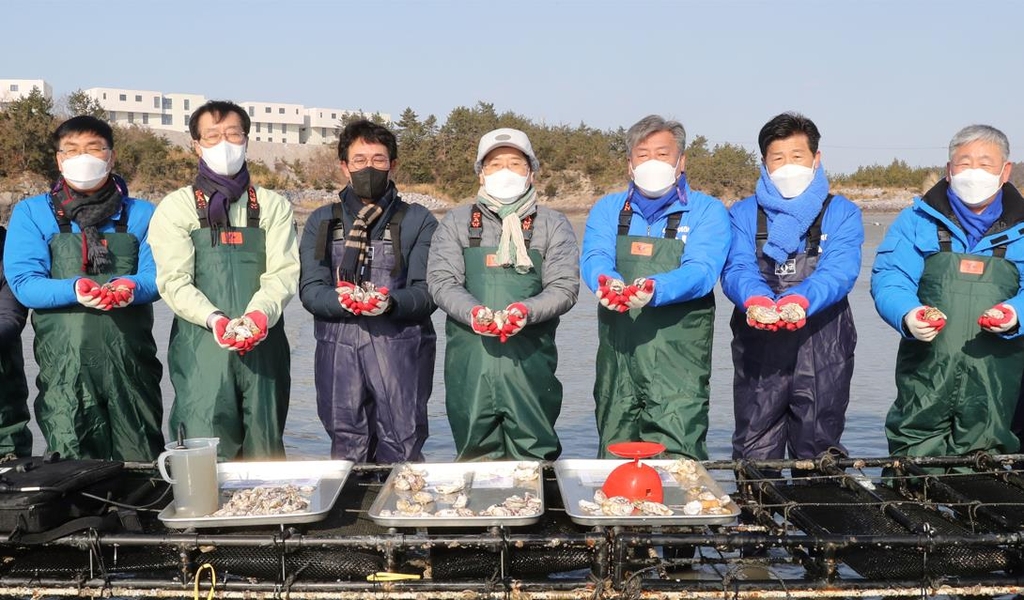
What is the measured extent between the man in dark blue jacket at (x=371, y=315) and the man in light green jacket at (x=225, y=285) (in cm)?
18

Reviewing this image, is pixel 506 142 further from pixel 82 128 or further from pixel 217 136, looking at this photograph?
pixel 82 128

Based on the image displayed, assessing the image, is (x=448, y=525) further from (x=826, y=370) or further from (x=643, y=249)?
(x=826, y=370)

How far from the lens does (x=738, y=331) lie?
4.86m

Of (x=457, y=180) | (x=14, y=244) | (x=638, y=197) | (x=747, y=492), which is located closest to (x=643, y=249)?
(x=638, y=197)

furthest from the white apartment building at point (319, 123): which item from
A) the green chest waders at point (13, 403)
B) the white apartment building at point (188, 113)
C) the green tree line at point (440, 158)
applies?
the green chest waders at point (13, 403)

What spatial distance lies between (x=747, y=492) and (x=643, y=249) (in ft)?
4.51

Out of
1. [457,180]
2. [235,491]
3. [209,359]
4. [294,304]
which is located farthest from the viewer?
[457,180]

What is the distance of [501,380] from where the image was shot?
4.36m

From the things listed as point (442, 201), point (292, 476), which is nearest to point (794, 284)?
point (292, 476)

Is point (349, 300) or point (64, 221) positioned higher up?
point (64, 221)

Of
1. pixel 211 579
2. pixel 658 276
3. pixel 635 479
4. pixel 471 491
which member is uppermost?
pixel 658 276

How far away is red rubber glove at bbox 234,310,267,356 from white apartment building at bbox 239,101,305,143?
111935mm

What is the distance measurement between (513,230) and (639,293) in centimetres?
69

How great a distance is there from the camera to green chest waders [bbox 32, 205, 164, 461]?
15.5 ft
